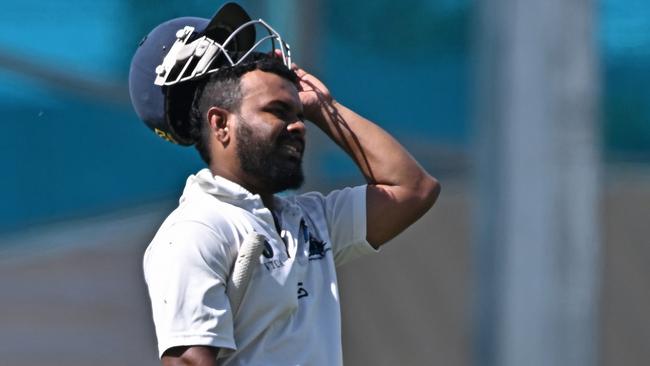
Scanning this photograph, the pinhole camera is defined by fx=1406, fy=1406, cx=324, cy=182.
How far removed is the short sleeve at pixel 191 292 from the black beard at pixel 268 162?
203 millimetres

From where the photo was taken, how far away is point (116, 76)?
537cm

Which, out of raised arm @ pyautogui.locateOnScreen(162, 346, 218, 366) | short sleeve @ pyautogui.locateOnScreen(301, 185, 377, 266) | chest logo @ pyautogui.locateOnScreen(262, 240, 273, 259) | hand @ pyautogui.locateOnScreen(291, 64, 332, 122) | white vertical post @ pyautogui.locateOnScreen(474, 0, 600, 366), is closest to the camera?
white vertical post @ pyautogui.locateOnScreen(474, 0, 600, 366)

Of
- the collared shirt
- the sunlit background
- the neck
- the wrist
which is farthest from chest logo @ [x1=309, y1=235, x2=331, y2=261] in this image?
the sunlit background

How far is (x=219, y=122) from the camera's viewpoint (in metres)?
2.69

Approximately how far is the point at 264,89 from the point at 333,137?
0.38 m

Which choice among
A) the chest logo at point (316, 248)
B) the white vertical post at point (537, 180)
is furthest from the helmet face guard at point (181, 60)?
the white vertical post at point (537, 180)

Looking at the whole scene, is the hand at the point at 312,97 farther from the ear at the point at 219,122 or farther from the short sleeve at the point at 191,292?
the short sleeve at the point at 191,292

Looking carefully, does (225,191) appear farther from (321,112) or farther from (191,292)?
(321,112)

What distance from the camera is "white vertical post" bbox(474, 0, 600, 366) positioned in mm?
1513

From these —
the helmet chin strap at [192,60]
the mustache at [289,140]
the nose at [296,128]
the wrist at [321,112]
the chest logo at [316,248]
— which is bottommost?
the chest logo at [316,248]

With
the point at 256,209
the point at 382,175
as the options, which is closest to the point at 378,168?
the point at 382,175

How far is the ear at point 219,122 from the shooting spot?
8.79ft

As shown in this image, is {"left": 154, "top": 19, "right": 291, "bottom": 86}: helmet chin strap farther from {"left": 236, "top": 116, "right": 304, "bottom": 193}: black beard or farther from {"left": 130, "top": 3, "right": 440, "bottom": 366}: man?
{"left": 236, "top": 116, "right": 304, "bottom": 193}: black beard

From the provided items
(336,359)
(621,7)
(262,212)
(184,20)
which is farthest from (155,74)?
(621,7)
